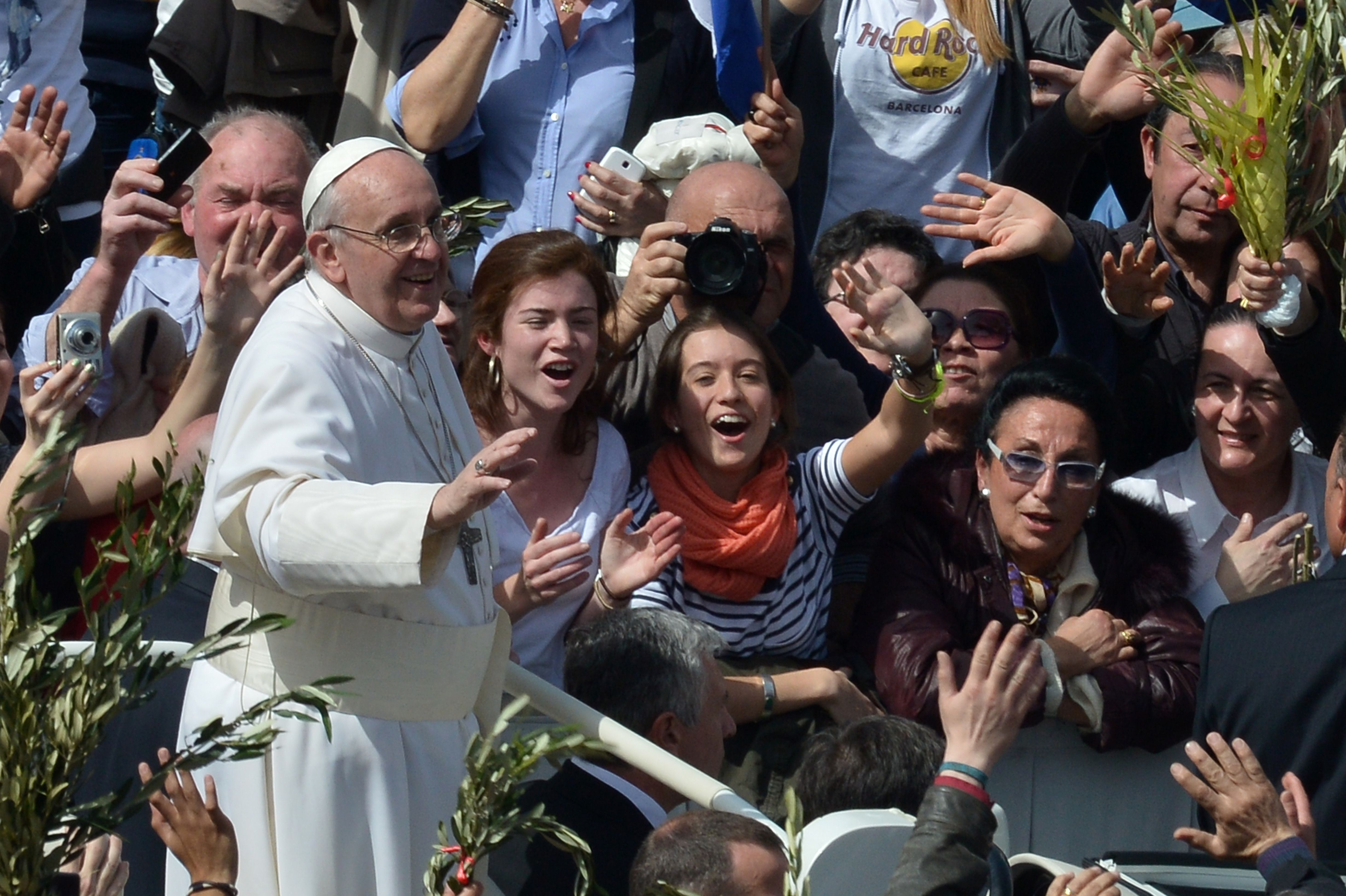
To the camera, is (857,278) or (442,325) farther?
(442,325)

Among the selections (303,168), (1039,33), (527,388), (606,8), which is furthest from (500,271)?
(1039,33)

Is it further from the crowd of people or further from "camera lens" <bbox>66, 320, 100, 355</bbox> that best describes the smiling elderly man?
"camera lens" <bbox>66, 320, 100, 355</bbox>

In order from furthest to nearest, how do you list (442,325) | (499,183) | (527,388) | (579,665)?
(499,183), (442,325), (527,388), (579,665)

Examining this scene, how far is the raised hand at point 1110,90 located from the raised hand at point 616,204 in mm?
1169

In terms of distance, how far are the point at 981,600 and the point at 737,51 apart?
1936 mm

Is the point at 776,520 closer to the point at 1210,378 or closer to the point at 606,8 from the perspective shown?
the point at 1210,378

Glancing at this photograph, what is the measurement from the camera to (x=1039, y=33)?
6020 mm

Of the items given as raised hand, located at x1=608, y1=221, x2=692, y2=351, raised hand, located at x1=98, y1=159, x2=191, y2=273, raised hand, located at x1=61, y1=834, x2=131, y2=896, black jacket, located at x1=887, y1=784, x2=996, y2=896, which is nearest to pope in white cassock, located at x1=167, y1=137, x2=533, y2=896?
raised hand, located at x1=61, y1=834, x2=131, y2=896

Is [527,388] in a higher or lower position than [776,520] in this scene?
higher

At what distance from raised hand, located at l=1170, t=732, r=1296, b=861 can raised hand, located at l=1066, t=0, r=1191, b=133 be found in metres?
2.36

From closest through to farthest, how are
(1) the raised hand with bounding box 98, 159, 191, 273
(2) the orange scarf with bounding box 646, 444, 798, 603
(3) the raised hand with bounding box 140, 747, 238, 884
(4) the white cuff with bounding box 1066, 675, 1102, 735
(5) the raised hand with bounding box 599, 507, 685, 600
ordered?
1. (3) the raised hand with bounding box 140, 747, 238, 884
2. (5) the raised hand with bounding box 599, 507, 685, 600
3. (4) the white cuff with bounding box 1066, 675, 1102, 735
4. (2) the orange scarf with bounding box 646, 444, 798, 603
5. (1) the raised hand with bounding box 98, 159, 191, 273

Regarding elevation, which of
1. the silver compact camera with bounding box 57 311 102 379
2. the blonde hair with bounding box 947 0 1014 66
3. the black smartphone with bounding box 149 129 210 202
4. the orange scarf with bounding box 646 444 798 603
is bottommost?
the orange scarf with bounding box 646 444 798 603

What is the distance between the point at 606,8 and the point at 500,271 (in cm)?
134

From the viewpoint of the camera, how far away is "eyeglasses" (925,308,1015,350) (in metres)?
4.93
